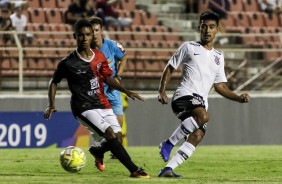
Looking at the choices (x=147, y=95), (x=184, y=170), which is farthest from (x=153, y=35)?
(x=184, y=170)

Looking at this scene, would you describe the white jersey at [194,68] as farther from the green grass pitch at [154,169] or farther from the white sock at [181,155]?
the green grass pitch at [154,169]

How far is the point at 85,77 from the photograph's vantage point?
1236 cm

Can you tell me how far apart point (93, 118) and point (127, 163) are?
79cm

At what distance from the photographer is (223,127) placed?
23547mm

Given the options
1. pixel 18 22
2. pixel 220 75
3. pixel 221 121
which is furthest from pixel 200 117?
pixel 18 22

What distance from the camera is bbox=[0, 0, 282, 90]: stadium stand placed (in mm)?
22328

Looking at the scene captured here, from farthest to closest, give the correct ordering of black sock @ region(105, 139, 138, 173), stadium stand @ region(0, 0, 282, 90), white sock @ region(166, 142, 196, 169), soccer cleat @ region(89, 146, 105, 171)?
stadium stand @ region(0, 0, 282, 90)
soccer cleat @ region(89, 146, 105, 171)
white sock @ region(166, 142, 196, 169)
black sock @ region(105, 139, 138, 173)

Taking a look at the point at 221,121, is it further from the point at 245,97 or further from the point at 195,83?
the point at 245,97

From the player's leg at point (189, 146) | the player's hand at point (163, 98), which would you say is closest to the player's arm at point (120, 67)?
the player's leg at point (189, 146)

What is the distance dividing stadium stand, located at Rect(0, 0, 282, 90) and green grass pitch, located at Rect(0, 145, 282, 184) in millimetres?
3548

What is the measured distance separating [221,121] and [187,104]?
11.0 meters

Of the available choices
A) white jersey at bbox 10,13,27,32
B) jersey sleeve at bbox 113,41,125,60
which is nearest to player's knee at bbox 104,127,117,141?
jersey sleeve at bbox 113,41,125,60

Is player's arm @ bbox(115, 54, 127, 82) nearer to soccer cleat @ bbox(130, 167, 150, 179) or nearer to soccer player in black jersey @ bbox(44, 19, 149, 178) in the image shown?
soccer player in black jersey @ bbox(44, 19, 149, 178)

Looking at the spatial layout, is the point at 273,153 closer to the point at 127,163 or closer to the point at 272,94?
the point at 272,94
